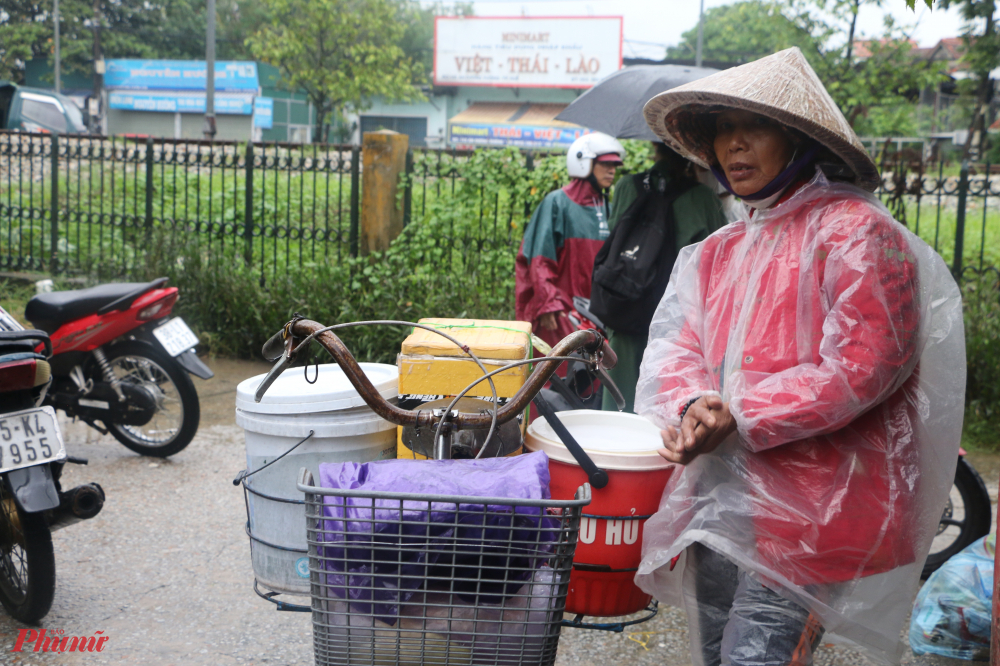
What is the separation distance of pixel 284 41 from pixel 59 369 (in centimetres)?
2608

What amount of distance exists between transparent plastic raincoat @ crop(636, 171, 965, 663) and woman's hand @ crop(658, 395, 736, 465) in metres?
0.03

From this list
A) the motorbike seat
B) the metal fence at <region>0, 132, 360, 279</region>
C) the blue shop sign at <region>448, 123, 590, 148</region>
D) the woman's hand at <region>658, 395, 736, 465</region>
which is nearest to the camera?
the woman's hand at <region>658, 395, 736, 465</region>

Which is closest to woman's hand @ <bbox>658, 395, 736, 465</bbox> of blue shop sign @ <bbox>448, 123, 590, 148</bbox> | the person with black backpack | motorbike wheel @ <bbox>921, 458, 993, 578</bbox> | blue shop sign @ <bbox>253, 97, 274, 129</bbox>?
the person with black backpack

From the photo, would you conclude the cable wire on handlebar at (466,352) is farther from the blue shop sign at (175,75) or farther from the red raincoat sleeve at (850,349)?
the blue shop sign at (175,75)

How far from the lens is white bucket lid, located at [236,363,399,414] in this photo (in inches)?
71.9

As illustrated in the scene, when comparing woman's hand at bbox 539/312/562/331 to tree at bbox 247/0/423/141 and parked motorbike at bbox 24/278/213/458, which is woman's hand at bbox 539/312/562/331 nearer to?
parked motorbike at bbox 24/278/213/458

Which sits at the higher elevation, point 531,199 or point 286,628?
point 531,199

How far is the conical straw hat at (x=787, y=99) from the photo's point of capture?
183 cm

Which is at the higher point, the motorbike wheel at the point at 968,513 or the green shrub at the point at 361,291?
the green shrub at the point at 361,291

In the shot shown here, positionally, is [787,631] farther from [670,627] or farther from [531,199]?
[531,199]

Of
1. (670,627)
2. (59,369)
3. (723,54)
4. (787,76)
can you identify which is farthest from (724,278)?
(723,54)

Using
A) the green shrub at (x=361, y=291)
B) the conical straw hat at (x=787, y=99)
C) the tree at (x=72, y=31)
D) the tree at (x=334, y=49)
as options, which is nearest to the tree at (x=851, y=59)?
the green shrub at (x=361, y=291)

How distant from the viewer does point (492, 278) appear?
21.7 ft

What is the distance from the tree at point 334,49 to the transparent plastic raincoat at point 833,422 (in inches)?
1054
